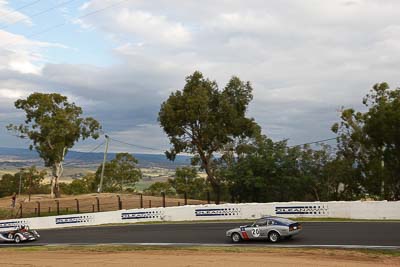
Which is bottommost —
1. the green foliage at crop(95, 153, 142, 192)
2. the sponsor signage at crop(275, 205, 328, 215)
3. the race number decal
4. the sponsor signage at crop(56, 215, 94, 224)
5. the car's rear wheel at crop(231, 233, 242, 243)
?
the sponsor signage at crop(56, 215, 94, 224)

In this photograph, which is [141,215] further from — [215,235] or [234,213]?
[215,235]

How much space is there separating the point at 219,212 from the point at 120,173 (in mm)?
58117

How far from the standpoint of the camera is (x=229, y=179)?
5253cm

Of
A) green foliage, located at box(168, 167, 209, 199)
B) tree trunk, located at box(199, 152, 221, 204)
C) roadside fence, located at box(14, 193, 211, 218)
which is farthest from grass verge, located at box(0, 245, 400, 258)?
green foliage, located at box(168, 167, 209, 199)

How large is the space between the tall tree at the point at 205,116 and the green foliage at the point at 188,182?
27834 millimetres

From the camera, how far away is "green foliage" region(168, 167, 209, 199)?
3376 inches

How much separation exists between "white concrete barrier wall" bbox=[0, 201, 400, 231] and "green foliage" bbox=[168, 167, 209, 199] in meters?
44.5

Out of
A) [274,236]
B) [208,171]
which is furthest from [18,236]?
[208,171]

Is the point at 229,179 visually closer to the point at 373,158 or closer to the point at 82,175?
the point at 373,158

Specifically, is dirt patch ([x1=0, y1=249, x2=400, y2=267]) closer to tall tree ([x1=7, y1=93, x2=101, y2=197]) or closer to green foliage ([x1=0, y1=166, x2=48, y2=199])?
tall tree ([x1=7, y1=93, x2=101, y2=197])

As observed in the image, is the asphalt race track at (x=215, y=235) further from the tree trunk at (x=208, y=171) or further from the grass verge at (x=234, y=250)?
the tree trunk at (x=208, y=171)

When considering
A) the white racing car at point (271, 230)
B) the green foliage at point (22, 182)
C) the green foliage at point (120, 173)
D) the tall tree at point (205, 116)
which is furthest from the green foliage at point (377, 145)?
the green foliage at point (22, 182)

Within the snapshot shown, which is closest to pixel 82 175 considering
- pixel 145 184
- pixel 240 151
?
pixel 145 184

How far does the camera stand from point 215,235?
27.0m
